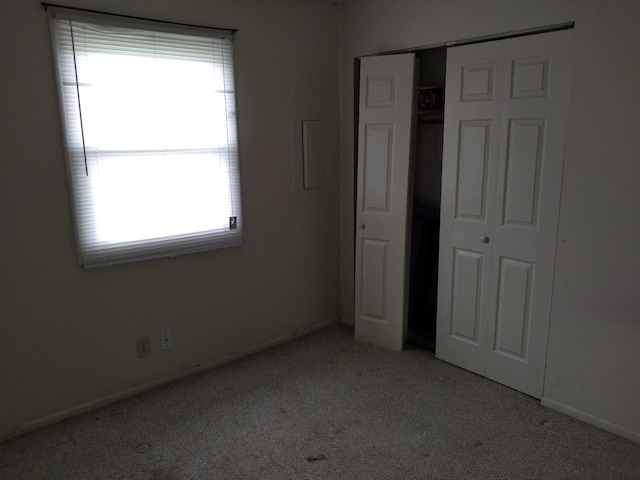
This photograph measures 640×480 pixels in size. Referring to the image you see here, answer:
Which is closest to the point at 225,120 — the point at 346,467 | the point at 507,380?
the point at 346,467

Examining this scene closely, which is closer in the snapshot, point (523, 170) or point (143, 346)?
point (523, 170)

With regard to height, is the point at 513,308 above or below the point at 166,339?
above

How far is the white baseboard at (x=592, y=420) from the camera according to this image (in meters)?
2.38

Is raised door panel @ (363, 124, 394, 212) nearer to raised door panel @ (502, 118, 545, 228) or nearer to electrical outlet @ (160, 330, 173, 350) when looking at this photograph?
raised door panel @ (502, 118, 545, 228)

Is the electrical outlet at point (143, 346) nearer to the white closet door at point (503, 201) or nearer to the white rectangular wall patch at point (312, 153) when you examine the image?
the white rectangular wall patch at point (312, 153)

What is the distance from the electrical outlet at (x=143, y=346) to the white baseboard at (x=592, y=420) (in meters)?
2.31

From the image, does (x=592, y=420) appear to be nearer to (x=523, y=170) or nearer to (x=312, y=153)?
(x=523, y=170)

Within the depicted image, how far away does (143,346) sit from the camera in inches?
112

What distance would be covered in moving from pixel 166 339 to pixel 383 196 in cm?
169

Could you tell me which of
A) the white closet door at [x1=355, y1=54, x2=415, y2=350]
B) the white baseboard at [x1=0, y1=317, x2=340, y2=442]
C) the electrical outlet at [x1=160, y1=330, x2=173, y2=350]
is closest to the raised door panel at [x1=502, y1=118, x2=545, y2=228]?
the white closet door at [x1=355, y1=54, x2=415, y2=350]

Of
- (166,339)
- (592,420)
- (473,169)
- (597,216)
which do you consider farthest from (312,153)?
A: (592,420)

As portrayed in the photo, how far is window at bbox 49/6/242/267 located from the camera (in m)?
2.42

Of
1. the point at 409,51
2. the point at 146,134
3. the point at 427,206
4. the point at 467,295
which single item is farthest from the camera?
the point at 427,206

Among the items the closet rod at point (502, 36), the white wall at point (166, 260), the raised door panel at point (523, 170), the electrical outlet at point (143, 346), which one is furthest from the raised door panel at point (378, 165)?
the electrical outlet at point (143, 346)
